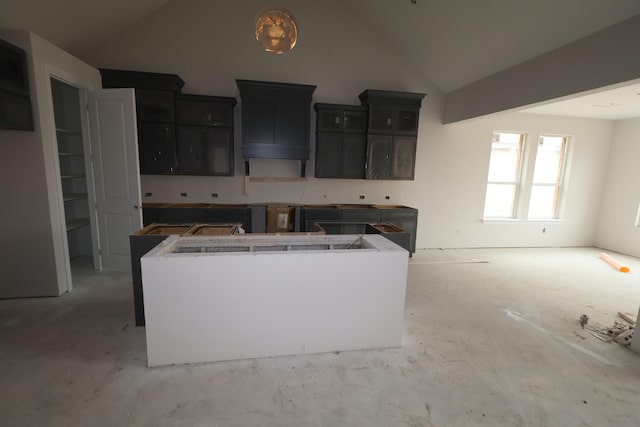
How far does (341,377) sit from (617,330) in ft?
8.94

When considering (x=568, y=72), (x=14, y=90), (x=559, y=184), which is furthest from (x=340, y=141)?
(x=559, y=184)

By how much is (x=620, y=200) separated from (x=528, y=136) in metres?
2.24

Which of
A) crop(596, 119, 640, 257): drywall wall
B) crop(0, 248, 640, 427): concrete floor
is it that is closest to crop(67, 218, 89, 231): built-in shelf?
crop(0, 248, 640, 427): concrete floor

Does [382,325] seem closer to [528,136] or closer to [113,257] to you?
[113,257]

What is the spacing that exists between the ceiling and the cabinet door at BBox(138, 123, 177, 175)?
1.35m

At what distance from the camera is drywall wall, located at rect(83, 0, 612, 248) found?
447 cm

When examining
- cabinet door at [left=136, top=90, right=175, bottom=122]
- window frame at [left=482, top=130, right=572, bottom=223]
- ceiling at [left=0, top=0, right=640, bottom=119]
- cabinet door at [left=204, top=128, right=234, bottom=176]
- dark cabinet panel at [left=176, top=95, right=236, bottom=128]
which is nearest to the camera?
ceiling at [left=0, top=0, right=640, bottom=119]

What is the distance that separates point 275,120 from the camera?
4.46 meters

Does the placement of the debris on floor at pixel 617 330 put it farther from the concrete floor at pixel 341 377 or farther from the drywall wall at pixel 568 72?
the drywall wall at pixel 568 72

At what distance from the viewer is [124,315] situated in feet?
9.30

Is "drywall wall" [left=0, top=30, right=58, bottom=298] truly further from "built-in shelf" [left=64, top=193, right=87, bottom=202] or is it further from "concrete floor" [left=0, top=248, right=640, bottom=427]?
"built-in shelf" [left=64, top=193, right=87, bottom=202]

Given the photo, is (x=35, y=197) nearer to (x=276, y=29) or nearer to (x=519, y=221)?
(x=276, y=29)

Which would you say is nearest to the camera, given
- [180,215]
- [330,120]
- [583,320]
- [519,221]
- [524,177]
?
[583,320]

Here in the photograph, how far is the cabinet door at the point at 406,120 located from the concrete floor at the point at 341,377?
285cm
